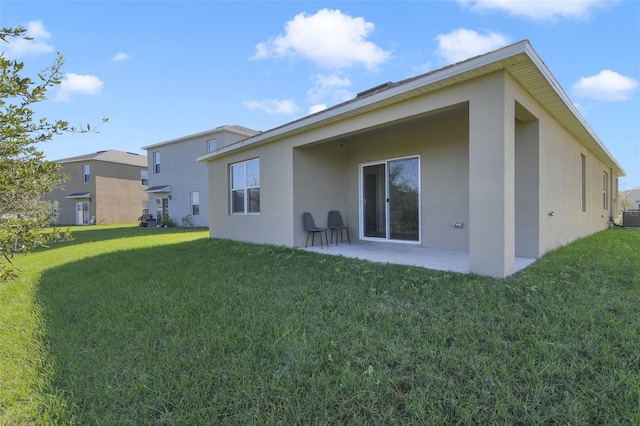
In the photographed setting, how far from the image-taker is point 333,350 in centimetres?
239

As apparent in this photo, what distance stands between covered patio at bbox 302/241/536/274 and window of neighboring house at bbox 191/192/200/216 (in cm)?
1286

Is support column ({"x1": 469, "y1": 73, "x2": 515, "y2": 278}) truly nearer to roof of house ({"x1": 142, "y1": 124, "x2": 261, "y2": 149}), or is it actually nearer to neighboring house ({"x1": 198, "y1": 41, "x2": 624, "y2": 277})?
neighboring house ({"x1": 198, "y1": 41, "x2": 624, "y2": 277})

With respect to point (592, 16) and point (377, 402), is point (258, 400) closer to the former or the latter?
point (377, 402)

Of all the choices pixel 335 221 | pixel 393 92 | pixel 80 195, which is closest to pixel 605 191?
pixel 335 221

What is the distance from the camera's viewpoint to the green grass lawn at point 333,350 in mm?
1807

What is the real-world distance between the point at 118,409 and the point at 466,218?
615cm

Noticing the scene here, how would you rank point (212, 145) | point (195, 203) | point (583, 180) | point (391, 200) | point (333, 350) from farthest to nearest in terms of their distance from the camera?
1. point (195, 203)
2. point (212, 145)
3. point (583, 180)
4. point (391, 200)
5. point (333, 350)

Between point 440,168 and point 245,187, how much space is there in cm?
539

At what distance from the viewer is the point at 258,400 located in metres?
1.90

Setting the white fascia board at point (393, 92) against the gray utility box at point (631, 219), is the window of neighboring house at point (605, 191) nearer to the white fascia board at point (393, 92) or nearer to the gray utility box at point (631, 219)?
the gray utility box at point (631, 219)

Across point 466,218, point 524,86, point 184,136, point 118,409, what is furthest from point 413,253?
point 184,136

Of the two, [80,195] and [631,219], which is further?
→ [80,195]

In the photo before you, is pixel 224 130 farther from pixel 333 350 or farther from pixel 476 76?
pixel 333 350

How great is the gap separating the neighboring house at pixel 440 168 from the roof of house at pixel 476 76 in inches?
0.7
